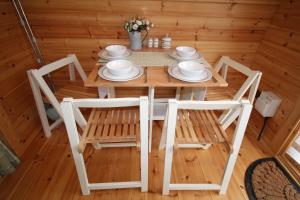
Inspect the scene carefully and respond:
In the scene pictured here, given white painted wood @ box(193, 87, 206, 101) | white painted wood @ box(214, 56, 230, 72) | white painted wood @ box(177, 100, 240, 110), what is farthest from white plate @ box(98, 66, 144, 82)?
white painted wood @ box(214, 56, 230, 72)

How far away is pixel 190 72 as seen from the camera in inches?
44.1

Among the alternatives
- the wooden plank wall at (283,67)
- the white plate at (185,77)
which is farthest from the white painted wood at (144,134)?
the wooden plank wall at (283,67)

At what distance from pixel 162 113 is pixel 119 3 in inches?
42.6

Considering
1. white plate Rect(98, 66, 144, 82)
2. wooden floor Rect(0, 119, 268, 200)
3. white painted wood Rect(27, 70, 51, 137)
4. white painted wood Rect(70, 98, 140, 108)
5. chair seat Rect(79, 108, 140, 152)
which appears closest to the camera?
white painted wood Rect(70, 98, 140, 108)

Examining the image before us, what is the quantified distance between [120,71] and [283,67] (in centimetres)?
136

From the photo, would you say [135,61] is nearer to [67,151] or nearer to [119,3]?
[119,3]

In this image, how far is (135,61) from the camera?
1.35 meters

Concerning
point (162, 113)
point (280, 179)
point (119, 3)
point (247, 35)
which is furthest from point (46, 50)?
point (280, 179)

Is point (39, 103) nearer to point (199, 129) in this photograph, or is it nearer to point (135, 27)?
point (135, 27)

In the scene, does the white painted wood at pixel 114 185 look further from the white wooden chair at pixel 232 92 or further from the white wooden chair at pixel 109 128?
the white wooden chair at pixel 232 92

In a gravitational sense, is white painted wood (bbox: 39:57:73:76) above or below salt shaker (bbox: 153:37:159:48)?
below

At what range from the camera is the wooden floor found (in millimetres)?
1244

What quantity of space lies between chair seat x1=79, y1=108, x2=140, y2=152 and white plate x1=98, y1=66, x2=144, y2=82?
248 millimetres

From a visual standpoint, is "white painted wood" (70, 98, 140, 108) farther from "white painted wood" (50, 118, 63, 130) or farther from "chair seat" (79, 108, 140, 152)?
"white painted wood" (50, 118, 63, 130)
